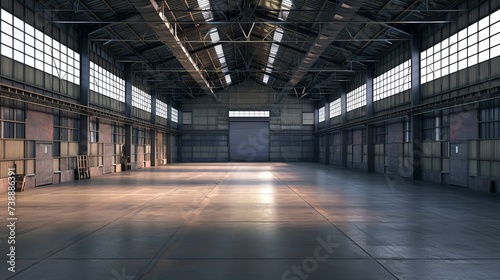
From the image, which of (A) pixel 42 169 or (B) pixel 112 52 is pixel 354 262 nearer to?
(A) pixel 42 169

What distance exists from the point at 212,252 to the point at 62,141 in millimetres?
21658

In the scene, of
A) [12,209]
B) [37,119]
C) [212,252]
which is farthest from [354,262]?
[37,119]

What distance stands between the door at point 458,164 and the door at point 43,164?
24935 millimetres

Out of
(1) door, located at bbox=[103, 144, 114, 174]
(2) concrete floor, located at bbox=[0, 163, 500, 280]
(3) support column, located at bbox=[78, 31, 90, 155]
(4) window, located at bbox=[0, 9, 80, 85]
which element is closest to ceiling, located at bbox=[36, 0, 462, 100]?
(3) support column, located at bbox=[78, 31, 90, 155]

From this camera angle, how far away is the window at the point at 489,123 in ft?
63.8

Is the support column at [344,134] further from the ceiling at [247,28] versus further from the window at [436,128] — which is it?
the window at [436,128]

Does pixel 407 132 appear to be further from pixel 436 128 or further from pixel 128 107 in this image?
pixel 128 107

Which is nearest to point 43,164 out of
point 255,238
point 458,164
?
point 255,238

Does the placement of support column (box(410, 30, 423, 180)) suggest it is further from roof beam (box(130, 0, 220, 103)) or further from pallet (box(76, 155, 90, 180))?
pallet (box(76, 155, 90, 180))

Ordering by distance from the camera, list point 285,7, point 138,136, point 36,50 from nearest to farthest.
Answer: point 36,50 → point 285,7 → point 138,136

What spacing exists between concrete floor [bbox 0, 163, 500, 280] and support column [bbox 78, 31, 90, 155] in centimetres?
1196

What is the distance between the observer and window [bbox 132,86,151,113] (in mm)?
42656

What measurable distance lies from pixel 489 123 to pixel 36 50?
25332 millimetres

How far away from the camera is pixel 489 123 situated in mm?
20156
